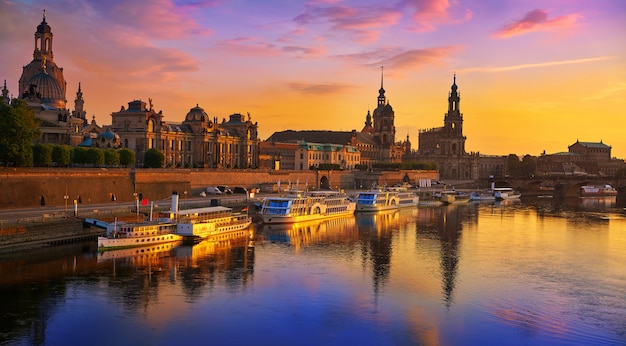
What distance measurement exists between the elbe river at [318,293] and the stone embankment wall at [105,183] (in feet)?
41.2

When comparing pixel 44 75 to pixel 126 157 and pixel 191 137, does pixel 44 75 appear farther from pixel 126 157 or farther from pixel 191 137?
pixel 126 157

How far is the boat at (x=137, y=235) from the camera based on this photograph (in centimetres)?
4147

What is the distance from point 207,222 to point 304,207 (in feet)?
Result: 54.5

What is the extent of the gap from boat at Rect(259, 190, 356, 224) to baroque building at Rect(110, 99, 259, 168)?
988 inches

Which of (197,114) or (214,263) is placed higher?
(197,114)

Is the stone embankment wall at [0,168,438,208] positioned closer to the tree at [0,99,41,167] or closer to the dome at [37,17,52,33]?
the tree at [0,99,41,167]

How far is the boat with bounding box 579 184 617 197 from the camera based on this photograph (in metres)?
134

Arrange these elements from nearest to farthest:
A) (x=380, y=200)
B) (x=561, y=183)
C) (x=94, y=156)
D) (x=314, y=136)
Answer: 1. (x=94, y=156)
2. (x=380, y=200)
3. (x=561, y=183)
4. (x=314, y=136)

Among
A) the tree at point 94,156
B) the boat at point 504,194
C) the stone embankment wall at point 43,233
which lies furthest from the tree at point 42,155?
the boat at point 504,194

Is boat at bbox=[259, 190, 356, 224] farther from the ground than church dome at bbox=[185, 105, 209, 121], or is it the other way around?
church dome at bbox=[185, 105, 209, 121]

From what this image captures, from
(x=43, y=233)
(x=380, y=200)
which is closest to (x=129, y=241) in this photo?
(x=43, y=233)

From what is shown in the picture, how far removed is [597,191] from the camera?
448 feet

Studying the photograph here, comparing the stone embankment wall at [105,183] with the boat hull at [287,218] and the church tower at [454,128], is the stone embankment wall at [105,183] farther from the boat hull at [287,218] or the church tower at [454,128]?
the church tower at [454,128]

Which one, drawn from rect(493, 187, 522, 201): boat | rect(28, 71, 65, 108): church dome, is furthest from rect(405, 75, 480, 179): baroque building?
rect(28, 71, 65, 108): church dome
